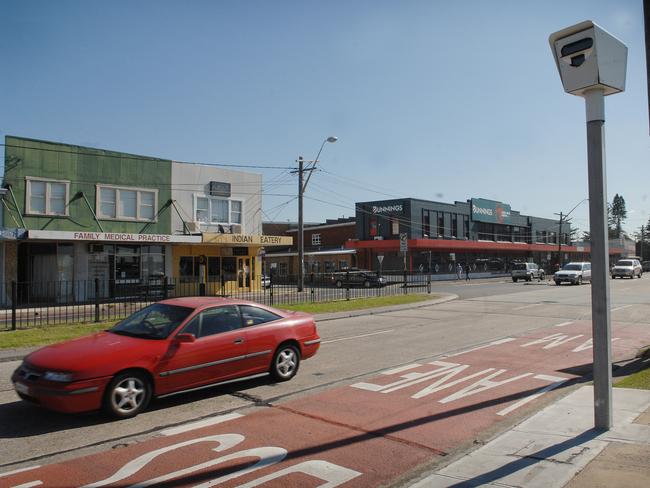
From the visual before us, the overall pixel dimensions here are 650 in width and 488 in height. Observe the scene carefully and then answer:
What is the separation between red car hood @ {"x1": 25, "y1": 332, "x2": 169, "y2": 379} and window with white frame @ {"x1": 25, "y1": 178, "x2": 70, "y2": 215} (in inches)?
814

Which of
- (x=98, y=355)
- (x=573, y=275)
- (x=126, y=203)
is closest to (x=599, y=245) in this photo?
(x=98, y=355)

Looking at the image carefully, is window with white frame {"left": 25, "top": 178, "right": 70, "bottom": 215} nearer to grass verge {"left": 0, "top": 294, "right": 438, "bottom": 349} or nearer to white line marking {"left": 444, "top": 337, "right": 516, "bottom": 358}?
grass verge {"left": 0, "top": 294, "right": 438, "bottom": 349}

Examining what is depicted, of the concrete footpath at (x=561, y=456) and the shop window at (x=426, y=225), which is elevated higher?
the shop window at (x=426, y=225)

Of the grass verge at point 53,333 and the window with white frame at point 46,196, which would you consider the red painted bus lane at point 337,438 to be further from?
the window with white frame at point 46,196

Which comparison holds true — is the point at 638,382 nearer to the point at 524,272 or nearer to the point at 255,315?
the point at 255,315

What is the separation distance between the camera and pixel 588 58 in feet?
16.5

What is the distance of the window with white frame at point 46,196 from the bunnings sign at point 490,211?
48.5 m

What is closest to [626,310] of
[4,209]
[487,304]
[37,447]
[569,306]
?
[569,306]

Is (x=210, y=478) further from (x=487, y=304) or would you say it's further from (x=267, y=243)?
(x=267, y=243)

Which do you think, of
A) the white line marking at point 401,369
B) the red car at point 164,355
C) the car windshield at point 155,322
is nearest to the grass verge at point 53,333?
the car windshield at point 155,322

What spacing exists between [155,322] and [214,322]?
0.83 meters

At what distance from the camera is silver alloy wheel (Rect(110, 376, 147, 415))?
6.31 m

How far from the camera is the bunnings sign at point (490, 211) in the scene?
2505 inches

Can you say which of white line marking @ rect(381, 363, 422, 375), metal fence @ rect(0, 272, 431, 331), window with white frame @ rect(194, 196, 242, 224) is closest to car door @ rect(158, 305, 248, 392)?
white line marking @ rect(381, 363, 422, 375)
